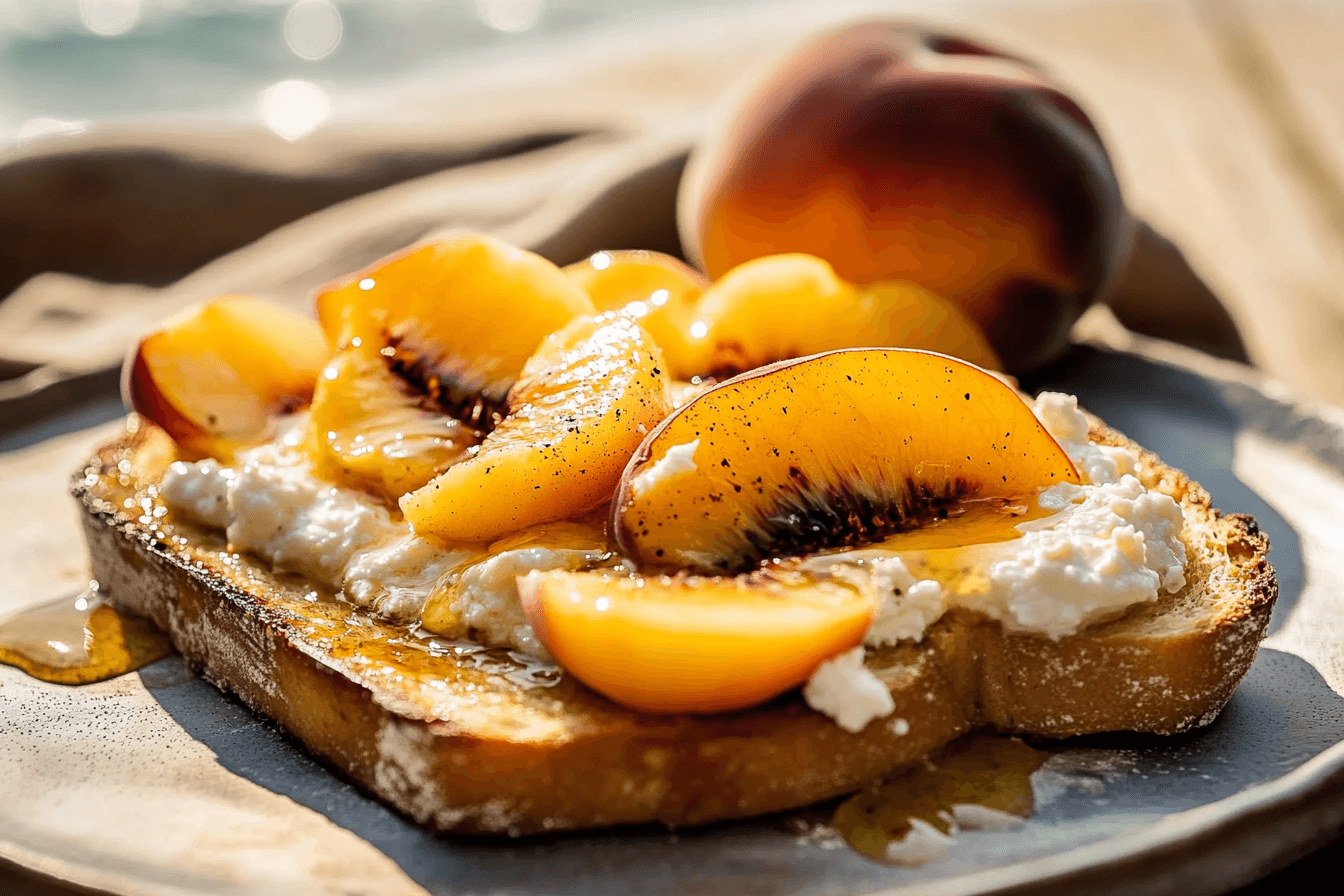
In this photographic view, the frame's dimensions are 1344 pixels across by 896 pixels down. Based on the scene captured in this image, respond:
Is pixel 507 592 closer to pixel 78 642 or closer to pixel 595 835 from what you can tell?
pixel 595 835

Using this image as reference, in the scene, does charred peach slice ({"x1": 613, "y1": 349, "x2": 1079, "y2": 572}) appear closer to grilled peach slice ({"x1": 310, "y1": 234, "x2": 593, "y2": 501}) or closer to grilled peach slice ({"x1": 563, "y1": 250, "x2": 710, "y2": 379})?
grilled peach slice ({"x1": 310, "y1": 234, "x2": 593, "y2": 501})

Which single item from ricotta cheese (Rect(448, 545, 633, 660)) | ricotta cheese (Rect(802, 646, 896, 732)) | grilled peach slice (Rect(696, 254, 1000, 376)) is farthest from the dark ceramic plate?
grilled peach slice (Rect(696, 254, 1000, 376))

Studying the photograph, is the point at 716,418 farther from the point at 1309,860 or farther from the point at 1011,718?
the point at 1309,860

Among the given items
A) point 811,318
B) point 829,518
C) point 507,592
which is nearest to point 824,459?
point 829,518

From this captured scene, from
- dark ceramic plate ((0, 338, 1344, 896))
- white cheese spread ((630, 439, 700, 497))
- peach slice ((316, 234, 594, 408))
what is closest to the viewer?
dark ceramic plate ((0, 338, 1344, 896))

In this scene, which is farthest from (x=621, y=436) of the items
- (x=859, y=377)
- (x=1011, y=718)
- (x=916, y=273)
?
(x=916, y=273)

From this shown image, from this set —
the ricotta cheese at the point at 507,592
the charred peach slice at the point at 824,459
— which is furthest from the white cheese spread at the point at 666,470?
the ricotta cheese at the point at 507,592
